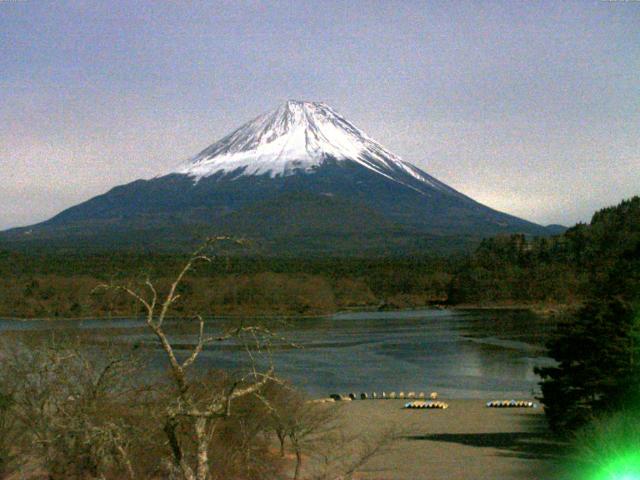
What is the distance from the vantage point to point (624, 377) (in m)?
16.7

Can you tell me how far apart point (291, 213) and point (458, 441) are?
138810mm

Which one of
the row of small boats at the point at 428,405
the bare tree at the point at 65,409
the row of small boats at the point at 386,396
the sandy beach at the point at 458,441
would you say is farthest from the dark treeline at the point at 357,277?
the bare tree at the point at 65,409

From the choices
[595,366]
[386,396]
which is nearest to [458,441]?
[595,366]

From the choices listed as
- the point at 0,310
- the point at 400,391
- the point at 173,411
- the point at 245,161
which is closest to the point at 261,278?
the point at 0,310

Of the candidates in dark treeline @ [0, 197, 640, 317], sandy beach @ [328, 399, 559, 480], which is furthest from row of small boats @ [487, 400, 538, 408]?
dark treeline @ [0, 197, 640, 317]

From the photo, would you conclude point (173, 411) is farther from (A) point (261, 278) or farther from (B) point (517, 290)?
(B) point (517, 290)

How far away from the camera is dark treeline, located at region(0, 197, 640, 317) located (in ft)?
244

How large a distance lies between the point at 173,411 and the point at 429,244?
442 feet

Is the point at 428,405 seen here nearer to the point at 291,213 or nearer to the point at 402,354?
the point at 402,354

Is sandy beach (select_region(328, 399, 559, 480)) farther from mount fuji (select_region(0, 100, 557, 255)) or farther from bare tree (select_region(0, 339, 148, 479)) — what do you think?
mount fuji (select_region(0, 100, 557, 255))

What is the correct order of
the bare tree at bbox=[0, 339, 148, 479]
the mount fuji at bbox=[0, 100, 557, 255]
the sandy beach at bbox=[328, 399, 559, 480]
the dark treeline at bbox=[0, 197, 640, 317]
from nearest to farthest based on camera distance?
the bare tree at bbox=[0, 339, 148, 479]
the sandy beach at bbox=[328, 399, 559, 480]
the dark treeline at bbox=[0, 197, 640, 317]
the mount fuji at bbox=[0, 100, 557, 255]

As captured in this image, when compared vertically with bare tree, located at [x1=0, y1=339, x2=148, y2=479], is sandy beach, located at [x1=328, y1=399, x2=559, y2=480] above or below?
below

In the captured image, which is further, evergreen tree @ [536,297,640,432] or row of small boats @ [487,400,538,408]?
row of small boats @ [487,400,538,408]

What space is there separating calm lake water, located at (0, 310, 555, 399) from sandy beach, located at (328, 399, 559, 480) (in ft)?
11.7
